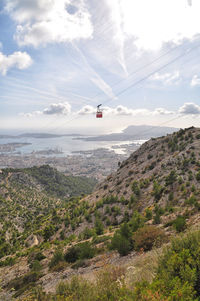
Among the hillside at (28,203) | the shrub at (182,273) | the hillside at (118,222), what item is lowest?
the hillside at (28,203)

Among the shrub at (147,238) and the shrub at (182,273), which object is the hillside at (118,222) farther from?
the shrub at (182,273)

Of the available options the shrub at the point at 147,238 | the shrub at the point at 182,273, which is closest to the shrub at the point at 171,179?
the shrub at the point at 147,238

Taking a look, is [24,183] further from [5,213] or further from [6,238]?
[6,238]

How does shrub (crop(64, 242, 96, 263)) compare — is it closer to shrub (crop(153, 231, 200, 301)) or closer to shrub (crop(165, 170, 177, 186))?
shrub (crop(153, 231, 200, 301))

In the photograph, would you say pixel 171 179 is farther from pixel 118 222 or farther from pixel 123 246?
pixel 123 246

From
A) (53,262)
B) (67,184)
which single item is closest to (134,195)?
(53,262)

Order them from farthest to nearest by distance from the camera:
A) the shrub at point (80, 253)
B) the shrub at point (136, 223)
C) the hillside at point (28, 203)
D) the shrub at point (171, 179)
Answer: the hillside at point (28, 203), the shrub at point (171, 179), the shrub at point (136, 223), the shrub at point (80, 253)

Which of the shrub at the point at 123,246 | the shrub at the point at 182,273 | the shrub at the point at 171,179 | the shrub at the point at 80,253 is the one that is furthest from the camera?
the shrub at the point at 171,179

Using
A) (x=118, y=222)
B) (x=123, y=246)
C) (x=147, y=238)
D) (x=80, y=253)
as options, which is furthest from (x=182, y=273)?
(x=118, y=222)
